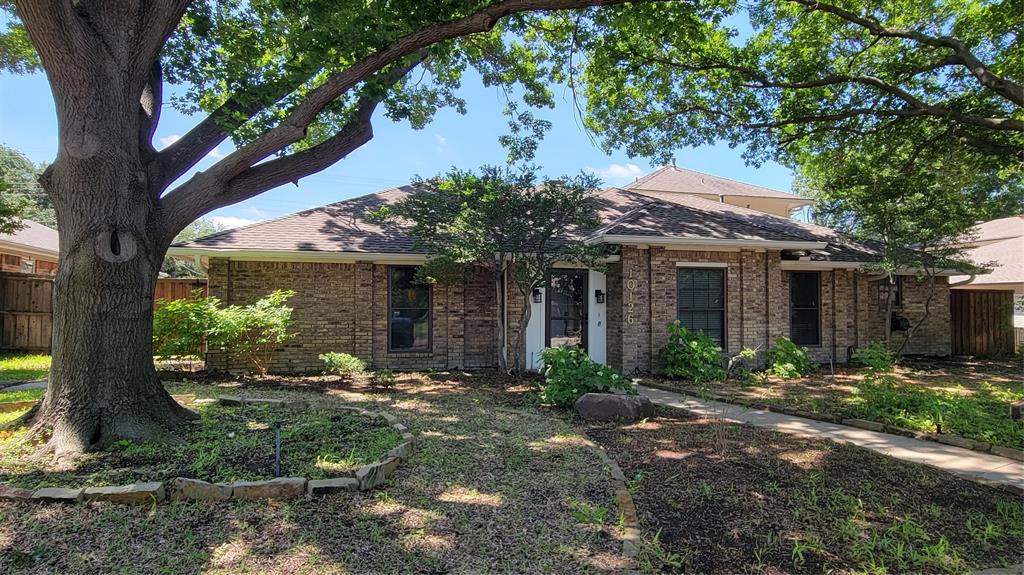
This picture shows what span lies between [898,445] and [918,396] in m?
1.87

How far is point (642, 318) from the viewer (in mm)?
10086

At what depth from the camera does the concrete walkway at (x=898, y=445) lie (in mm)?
4426

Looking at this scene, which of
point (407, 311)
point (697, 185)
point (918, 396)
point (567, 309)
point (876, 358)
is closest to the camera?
point (918, 396)

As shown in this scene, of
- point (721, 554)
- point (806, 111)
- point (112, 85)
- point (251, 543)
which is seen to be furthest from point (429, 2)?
point (806, 111)

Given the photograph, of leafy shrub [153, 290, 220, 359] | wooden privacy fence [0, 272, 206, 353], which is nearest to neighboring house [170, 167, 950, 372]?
leafy shrub [153, 290, 220, 359]

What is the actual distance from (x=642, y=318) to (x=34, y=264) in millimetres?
20690

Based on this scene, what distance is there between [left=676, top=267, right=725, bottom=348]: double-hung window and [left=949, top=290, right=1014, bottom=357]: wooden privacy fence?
29.2ft

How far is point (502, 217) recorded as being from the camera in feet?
26.6

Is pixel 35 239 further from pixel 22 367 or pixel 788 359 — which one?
pixel 788 359

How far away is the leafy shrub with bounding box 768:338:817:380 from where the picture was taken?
32.7ft

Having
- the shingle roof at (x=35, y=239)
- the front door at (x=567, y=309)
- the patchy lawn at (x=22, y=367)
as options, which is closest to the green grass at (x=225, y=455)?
the patchy lawn at (x=22, y=367)

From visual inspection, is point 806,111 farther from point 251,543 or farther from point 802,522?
point 251,543

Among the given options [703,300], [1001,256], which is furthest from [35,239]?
[1001,256]

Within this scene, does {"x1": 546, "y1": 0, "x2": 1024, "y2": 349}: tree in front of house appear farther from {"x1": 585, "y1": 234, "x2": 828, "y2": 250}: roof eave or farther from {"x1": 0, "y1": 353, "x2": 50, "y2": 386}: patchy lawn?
{"x1": 0, "y1": 353, "x2": 50, "y2": 386}: patchy lawn
